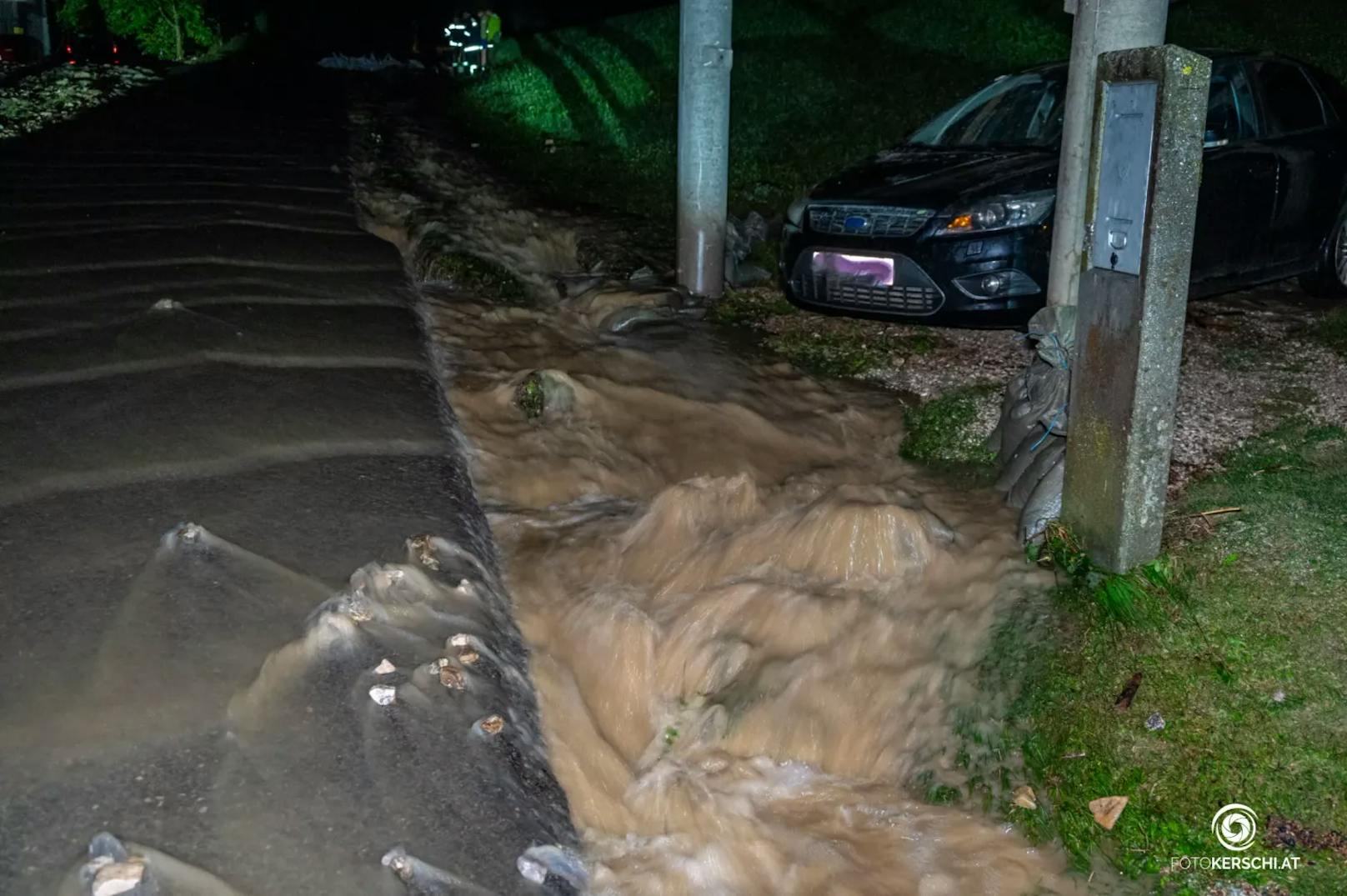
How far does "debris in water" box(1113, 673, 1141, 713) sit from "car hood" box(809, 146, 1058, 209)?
11.9ft

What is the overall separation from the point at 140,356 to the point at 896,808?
4716mm

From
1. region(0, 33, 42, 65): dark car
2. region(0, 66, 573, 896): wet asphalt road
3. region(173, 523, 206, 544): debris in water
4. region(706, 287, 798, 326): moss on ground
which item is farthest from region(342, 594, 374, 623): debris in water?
region(0, 33, 42, 65): dark car

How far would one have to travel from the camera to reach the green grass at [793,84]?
→ 1243cm

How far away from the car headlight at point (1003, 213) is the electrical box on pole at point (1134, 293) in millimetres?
2452

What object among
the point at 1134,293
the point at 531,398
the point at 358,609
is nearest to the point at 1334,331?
the point at 1134,293

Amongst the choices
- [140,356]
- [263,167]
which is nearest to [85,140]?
[263,167]

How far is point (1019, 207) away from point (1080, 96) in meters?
1.04

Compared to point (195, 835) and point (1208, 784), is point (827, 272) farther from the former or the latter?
point (195, 835)

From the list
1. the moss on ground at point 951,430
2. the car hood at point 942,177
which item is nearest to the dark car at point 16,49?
the car hood at point 942,177

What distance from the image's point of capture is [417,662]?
400 cm

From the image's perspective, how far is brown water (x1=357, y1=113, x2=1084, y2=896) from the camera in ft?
12.7

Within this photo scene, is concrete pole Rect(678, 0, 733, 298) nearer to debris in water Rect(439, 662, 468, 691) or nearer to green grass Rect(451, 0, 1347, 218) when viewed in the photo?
green grass Rect(451, 0, 1347, 218)

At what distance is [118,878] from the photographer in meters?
2.93

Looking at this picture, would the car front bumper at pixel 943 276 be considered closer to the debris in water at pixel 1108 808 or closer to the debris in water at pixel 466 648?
the debris in water at pixel 1108 808
